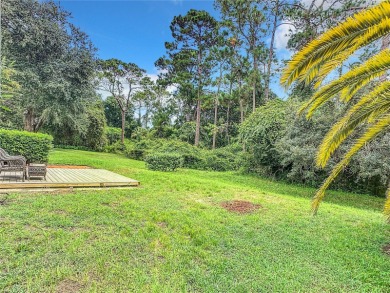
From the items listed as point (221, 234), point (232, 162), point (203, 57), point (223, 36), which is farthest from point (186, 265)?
point (203, 57)

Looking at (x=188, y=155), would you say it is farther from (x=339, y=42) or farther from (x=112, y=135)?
(x=112, y=135)

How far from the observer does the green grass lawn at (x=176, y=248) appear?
8.61 feet

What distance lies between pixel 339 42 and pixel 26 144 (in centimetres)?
1133

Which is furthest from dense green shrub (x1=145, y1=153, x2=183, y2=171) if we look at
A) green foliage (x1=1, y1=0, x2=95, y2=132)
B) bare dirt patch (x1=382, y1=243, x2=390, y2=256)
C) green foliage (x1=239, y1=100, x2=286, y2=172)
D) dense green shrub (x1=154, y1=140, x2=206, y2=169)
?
bare dirt patch (x1=382, y1=243, x2=390, y2=256)

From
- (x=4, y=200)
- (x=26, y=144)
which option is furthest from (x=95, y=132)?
(x=4, y=200)

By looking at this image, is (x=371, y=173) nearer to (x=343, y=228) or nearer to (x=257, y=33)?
(x=343, y=228)

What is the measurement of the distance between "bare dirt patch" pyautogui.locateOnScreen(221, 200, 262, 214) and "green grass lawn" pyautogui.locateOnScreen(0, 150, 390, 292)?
0.26m

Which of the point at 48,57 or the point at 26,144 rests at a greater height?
the point at 48,57

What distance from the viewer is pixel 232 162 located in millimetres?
16969

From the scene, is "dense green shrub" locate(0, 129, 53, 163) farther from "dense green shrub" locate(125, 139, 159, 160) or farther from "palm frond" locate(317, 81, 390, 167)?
"palm frond" locate(317, 81, 390, 167)

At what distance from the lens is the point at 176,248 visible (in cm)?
343

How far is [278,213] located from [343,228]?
1.30 m

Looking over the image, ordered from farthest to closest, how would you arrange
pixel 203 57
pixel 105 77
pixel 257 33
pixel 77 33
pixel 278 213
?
pixel 105 77
pixel 203 57
pixel 257 33
pixel 77 33
pixel 278 213

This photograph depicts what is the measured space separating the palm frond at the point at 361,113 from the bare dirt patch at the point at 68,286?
3.64 metres
